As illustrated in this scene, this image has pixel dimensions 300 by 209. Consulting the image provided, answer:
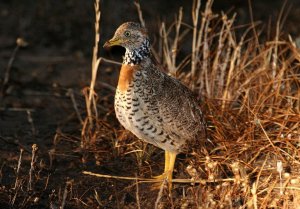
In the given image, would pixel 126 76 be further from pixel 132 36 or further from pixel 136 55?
pixel 132 36

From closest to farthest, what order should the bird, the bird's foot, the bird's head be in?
the bird, the bird's head, the bird's foot

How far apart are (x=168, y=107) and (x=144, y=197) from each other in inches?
26.0

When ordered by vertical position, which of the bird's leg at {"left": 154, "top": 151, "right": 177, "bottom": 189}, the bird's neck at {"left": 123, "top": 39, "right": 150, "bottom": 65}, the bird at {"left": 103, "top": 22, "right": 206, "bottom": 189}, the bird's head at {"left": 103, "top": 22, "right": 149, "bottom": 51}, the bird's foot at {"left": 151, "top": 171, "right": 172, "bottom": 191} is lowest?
the bird's foot at {"left": 151, "top": 171, "right": 172, "bottom": 191}

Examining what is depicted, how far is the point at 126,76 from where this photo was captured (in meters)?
4.48

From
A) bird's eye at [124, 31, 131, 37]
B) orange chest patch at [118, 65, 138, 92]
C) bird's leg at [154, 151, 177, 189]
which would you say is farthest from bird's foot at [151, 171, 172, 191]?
bird's eye at [124, 31, 131, 37]

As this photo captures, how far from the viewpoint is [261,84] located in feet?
17.1

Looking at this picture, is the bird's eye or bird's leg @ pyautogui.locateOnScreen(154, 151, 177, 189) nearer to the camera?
the bird's eye

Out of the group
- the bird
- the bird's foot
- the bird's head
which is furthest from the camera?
the bird's foot

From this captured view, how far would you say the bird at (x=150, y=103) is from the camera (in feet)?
14.4

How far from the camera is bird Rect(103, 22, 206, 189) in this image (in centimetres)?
440

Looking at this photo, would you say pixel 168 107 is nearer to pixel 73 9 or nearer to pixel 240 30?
pixel 240 30

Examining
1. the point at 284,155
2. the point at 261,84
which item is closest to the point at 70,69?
the point at 261,84

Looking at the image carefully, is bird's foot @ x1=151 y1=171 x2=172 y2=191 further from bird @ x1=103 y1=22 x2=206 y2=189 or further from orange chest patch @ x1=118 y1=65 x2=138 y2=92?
orange chest patch @ x1=118 y1=65 x2=138 y2=92

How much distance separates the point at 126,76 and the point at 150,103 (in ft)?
0.82
